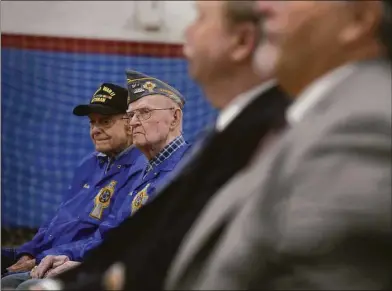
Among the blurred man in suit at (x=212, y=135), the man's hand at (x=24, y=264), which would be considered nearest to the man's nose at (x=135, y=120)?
the man's hand at (x=24, y=264)

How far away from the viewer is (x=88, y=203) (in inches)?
80.7

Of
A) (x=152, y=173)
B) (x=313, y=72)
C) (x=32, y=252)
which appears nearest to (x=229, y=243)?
(x=313, y=72)

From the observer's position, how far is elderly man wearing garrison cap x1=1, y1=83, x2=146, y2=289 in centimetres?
196

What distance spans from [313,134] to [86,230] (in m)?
1.25

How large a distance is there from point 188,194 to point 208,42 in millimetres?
162

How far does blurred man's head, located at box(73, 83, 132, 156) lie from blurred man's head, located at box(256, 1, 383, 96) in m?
1.26

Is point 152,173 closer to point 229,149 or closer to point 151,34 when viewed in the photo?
point 229,149

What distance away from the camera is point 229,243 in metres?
0.81

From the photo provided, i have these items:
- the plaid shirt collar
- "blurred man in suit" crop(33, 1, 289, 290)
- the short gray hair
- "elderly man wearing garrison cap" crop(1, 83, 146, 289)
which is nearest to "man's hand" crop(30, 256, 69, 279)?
"elderly man wearing garrison cap" crop(1, 83, 146, 289)

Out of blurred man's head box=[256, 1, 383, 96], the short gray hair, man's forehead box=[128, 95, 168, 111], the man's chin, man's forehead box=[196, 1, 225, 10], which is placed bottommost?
the man's chin

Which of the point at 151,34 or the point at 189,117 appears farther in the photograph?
the point at 151,34

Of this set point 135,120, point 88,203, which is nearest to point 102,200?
point 88,203

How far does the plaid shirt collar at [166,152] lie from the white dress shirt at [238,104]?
84 cm

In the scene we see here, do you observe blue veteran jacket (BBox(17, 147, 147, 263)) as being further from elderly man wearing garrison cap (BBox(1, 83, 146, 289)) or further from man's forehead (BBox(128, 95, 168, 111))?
man's forehead (BBox(128, 95, 168, 111))
